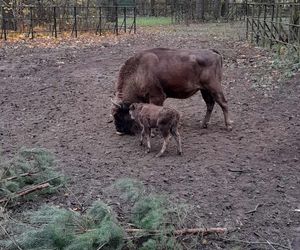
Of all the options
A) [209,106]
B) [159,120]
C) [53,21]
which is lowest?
[209,106]

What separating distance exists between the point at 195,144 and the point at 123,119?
1283 mm

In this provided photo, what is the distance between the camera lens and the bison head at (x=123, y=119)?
8.36 meters

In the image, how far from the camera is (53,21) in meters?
23.5

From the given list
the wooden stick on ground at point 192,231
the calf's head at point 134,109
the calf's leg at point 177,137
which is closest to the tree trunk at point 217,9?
the calf's head at point 134,109

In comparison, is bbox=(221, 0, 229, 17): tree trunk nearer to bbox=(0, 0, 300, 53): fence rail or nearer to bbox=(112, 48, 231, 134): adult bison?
bbox=(0, 0, 300, 53): fence rail

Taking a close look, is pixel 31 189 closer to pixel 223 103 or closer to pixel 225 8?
pixel 223 103

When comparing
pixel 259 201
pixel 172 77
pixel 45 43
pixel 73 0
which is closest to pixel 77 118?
pixel 172 77

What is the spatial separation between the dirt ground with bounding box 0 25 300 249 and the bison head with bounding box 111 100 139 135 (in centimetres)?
14

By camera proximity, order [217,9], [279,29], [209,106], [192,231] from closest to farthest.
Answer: [192,231] → [209,106] → [279,29] → [217,9]

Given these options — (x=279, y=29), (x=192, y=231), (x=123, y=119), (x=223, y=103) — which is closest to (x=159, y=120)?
(x=123, y=119)

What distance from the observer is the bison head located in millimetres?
8359

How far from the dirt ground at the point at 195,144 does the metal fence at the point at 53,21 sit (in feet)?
27.7

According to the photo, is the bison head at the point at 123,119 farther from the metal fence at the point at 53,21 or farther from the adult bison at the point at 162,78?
the metal fence at the point at 53,21

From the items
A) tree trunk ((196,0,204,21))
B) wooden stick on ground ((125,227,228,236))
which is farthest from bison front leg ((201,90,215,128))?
tree trunk ((196,0,204,21))
